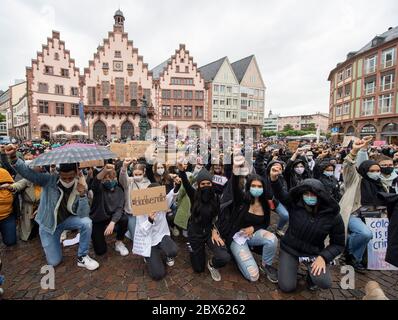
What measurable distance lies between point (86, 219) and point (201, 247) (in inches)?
86.9

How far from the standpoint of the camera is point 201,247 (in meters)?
3.63

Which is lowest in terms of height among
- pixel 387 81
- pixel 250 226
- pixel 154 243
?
pixel 154 243

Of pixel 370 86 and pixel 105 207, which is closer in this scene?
pixel 105 207

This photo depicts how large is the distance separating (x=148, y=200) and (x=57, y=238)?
192 centimetres

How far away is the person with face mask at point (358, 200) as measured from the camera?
11.7 feet

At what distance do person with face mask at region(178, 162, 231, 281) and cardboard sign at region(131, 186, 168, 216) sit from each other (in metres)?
0.61

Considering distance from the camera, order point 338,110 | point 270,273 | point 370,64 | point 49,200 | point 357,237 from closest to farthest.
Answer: point 270,273 → point 357,237 → point 49,200 → point 370,64 → point 338,110

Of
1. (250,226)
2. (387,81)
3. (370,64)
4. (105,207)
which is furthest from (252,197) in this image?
(370,64)

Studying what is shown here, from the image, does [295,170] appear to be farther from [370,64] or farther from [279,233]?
[370,64]

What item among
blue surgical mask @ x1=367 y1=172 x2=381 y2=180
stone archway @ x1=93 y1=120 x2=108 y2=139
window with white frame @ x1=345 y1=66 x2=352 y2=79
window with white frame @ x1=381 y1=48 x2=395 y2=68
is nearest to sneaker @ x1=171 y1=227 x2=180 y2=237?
blue surgical mask @ x1=367 y1=172 x2=381 y2=180

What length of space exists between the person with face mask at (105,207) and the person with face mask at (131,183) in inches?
6.9

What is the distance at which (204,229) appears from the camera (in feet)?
12.3

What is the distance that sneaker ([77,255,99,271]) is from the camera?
3600mm

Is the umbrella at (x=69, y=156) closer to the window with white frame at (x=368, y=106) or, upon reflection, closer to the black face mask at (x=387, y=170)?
the black face mask at (x=387, y=170)
